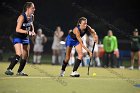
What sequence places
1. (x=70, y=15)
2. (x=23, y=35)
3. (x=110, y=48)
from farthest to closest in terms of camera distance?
1. (x=70, y=15)
2. (x=110, y=48)
3. (x=23, y=35)

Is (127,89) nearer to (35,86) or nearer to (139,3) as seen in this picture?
(35,86)

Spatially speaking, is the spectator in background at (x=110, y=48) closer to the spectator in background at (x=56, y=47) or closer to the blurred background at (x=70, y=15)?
the spectator in background at (x=56, y=47)

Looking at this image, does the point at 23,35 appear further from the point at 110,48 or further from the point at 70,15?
the point at 70,15

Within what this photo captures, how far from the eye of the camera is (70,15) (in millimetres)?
Result: 31188

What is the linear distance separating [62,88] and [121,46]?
19054 millimetres

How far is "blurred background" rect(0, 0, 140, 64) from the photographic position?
29.6 m

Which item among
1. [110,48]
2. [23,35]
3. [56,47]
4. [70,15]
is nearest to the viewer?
[23,35]

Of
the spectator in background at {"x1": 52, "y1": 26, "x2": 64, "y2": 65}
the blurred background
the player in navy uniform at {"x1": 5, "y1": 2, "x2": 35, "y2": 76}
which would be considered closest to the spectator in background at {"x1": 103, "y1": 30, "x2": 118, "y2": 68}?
the spectator in background at {"x1": 52, "y1": 26, "x2": 64, "y2": 65}

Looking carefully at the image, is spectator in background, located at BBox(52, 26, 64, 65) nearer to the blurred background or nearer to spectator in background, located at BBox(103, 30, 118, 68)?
spectator in background, located at BBox(103, 30, 118, 68)

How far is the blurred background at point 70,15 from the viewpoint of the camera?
2956 centimetres

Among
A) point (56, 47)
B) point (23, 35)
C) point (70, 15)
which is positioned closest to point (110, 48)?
point (56, 47)

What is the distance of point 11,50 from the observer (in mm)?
29641

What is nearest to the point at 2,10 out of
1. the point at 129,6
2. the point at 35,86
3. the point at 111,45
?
the point at 129,6

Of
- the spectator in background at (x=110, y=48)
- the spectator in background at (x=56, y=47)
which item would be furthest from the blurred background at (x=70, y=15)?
the spectator in background at (x=110, y=48)
